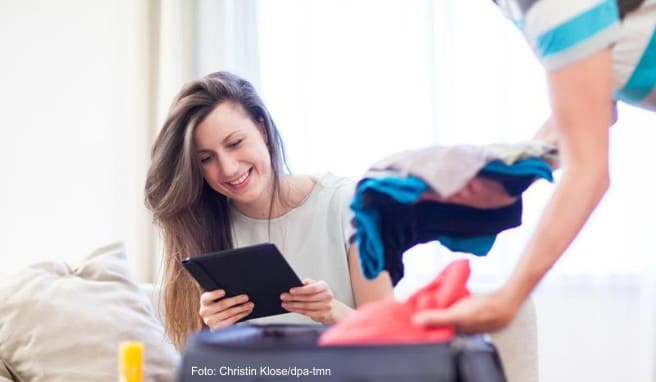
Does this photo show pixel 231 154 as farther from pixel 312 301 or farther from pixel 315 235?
pixel 312 301

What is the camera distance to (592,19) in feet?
2.78

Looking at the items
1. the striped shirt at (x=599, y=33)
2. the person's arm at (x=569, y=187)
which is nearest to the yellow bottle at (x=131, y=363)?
the person's arm at (x=569, y=187)

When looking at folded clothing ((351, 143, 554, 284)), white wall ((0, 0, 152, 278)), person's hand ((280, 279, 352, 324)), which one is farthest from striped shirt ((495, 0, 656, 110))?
white wall ((0, 0, 152, 278))

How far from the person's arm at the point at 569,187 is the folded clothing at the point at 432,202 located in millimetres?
112

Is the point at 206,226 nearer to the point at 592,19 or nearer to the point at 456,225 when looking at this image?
the point at 456,225

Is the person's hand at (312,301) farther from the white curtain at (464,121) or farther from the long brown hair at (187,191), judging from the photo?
the white curtain at (464,121)

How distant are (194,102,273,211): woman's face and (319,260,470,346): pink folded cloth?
90 centimetres

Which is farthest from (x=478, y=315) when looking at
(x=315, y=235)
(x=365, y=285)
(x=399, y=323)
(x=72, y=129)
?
(x=72, y=129)

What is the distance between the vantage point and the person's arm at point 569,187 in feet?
2.72

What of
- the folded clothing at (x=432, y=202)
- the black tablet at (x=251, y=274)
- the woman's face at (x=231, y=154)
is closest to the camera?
the folded clothing at (x=432, y=202)

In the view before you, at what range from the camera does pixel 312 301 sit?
1.57m

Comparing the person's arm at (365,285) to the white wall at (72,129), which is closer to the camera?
the person's arm at (365,285)

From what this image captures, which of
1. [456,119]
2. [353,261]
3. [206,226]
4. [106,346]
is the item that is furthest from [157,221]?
[456,119]

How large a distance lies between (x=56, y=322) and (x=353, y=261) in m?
0.65
